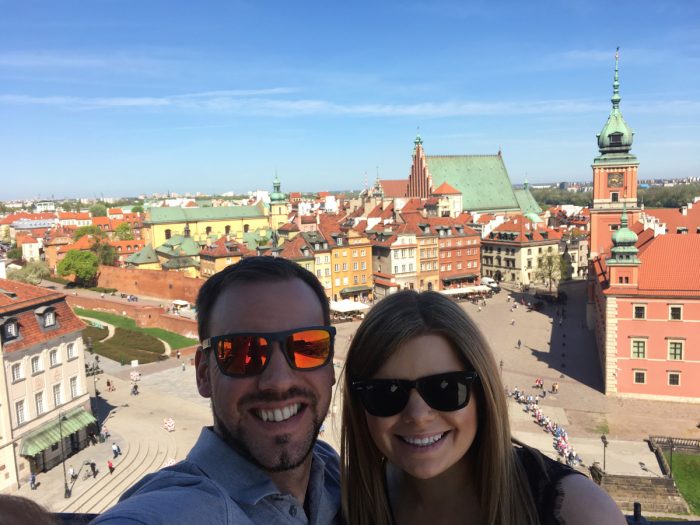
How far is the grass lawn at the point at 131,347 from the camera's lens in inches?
1683

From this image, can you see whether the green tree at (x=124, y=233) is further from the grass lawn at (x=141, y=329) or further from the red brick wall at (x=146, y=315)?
the grass lawn at (x=141, y=329)

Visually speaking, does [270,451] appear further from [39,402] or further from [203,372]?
[39,402]

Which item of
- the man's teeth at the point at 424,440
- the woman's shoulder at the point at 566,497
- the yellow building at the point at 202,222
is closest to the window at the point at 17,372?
the man's teeth at the point at 424,440

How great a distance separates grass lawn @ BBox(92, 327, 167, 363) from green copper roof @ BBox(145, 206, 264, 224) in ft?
127

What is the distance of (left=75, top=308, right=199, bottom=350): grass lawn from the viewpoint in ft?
156

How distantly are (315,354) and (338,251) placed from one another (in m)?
57.2

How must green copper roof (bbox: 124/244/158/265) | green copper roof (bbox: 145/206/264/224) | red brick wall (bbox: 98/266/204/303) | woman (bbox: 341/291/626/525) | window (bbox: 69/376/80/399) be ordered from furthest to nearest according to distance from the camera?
green copper roof (bbox: 145/206/264/224) → green copper roof (bbox: 124/244/158/265) → red brick wall (bbox: 98/266/204/303) → window (bbox: 69/376/80/399) → woman (bbox: 341/291/626/525)

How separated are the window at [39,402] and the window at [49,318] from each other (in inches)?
110

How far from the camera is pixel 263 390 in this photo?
114 inches

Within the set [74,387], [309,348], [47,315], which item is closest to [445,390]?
[309,348]

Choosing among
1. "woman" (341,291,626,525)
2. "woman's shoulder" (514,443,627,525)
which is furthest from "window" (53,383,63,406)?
"woman's shoulder" (514,443,627,525)

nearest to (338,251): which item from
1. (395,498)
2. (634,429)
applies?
(634,429)

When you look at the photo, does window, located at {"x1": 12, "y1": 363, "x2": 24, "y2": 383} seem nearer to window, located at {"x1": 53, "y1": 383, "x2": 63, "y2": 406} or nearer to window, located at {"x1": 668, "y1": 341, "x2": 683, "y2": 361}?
window, located at {"x1": 53, "y1": 383, "x2": 63, "y2": 406}

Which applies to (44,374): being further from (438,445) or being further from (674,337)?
(674,337)
